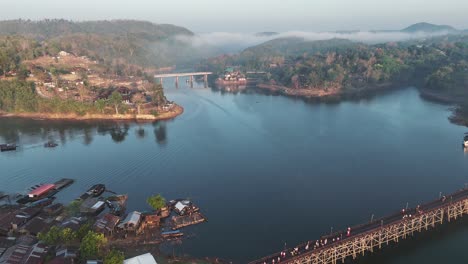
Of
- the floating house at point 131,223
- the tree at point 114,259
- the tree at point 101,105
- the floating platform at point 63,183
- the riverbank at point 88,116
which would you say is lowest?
the floating house at point 131,223

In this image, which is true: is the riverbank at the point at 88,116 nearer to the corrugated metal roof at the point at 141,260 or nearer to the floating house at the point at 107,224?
the floating house at the point at 107,224

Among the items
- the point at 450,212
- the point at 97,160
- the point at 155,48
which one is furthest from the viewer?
the point at 155,48

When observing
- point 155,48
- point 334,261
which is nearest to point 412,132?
point 334,261

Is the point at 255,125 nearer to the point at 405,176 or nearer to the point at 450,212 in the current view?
the point at 405,176

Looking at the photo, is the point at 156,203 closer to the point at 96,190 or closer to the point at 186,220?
the point at 186,220

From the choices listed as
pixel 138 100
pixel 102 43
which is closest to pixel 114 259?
pixel 138 100

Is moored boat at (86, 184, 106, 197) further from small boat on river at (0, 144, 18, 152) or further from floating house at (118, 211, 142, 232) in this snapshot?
small boat on river at (0, 144, 18, 152)

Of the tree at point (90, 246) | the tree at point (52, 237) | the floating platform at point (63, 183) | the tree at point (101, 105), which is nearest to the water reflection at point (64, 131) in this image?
the tree at point (101, 105)
